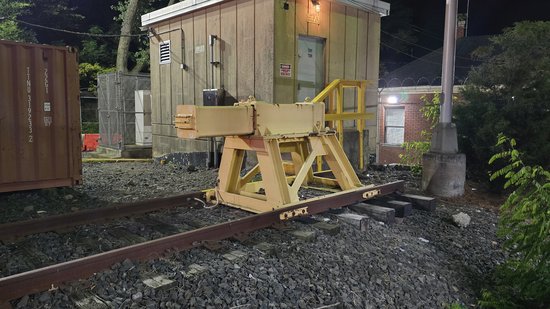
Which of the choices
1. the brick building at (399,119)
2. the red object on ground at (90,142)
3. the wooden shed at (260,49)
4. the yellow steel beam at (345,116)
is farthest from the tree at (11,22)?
the yellow steel beam at (345,116)

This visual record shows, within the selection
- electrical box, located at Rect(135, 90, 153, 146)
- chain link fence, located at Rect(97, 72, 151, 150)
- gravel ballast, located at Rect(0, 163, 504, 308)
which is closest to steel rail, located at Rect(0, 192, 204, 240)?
gravel ballast, located at Rect(0, 163, 504, 308)

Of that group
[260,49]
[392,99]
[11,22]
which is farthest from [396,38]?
[260,49]

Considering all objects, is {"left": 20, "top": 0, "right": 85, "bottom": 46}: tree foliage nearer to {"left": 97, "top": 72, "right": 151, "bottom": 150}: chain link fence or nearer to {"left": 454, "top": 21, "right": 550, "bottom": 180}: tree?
{"left": 97, "top": 72, "right": 151, "bottom": 150}: chain link fence

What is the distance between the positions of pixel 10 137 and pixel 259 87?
5.07m

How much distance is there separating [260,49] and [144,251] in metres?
6.81

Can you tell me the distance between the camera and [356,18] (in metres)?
11.8

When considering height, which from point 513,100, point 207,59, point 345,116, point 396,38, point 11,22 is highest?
point 396,38

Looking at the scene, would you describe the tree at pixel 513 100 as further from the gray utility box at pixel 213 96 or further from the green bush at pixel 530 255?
the gray utility box at pixel 213 96

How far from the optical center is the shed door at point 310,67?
35.3ft

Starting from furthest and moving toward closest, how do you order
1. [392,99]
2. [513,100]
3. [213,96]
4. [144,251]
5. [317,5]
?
[392,99] < [213,96] < [317,5] < [513,100] < [144,251]

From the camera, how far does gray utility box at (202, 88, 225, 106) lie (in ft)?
36.8

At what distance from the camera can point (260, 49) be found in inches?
408

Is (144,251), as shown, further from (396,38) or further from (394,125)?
(396,38)

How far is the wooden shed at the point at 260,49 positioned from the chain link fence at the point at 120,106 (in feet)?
11.3
